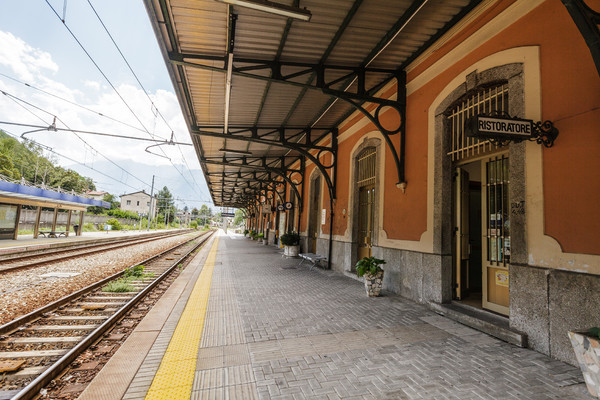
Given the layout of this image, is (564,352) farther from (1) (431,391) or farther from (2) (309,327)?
(2) (309,327)

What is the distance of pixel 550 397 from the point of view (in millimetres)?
2467

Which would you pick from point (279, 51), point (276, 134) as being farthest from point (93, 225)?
point (279, 51)

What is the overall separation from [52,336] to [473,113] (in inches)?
289

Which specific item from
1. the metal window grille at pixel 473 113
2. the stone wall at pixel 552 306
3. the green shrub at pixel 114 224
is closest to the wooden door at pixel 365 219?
the metal window grille at pixel 473 113

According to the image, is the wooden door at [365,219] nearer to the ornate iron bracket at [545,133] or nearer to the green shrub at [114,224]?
the ornate iron bracket at [545,133]

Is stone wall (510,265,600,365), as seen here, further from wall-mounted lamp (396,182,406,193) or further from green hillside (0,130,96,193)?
green hillside (0,130,96,193)

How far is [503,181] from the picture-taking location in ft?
14.6

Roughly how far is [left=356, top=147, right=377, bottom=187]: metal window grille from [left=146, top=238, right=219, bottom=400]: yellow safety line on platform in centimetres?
556

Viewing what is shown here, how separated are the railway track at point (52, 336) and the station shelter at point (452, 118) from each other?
4.74m

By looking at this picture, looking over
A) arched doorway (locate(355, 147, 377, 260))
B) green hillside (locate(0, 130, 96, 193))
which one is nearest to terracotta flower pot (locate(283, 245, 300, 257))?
arched doorway (locate(355, 147, 377, 260))

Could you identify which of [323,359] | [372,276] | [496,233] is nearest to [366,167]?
[372,276]

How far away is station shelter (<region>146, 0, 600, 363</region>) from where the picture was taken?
10.6ft

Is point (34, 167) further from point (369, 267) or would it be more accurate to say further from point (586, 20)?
point (586, 20)

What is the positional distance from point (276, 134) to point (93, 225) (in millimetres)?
36099
